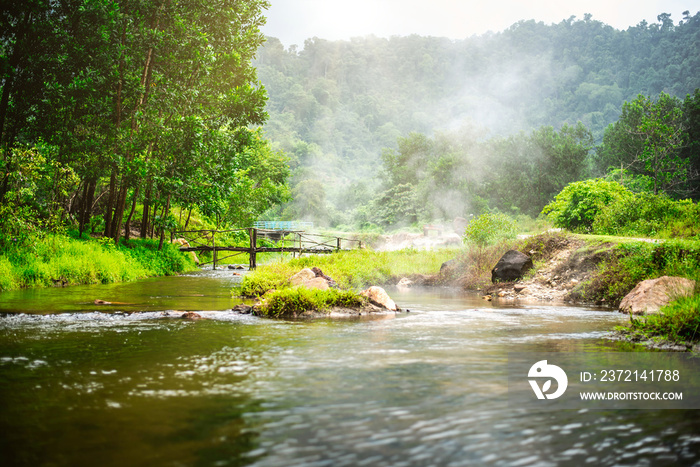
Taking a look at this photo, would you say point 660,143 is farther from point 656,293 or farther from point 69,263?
point 69,263

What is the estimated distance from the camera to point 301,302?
34.8 ft

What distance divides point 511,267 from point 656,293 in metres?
7.44

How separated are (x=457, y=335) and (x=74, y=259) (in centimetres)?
1354

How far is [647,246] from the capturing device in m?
13.1

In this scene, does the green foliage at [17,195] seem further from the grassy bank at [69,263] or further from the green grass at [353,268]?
the green grass at [353,268]

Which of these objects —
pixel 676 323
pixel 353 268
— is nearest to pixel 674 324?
pixel 676 323

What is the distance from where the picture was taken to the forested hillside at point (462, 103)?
64.0m

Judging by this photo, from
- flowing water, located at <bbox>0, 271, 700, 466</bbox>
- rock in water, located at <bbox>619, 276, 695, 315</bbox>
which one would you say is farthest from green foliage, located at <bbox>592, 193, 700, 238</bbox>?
flowing water, located at <bbox>0, 271, 700, 466</bbox>

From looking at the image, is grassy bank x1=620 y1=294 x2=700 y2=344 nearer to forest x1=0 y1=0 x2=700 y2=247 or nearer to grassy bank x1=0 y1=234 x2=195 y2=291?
grassy bank x1=0 y1=234 x2=195 y2=291

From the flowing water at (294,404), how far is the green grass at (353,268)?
5367mm

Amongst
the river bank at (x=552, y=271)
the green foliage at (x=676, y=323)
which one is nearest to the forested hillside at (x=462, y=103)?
the river bank at (x=552, y=271)

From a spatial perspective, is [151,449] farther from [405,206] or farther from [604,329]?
[405,206]

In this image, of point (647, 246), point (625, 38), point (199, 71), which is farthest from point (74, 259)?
point (625, 38)

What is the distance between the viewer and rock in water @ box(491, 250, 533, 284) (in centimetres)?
1700
